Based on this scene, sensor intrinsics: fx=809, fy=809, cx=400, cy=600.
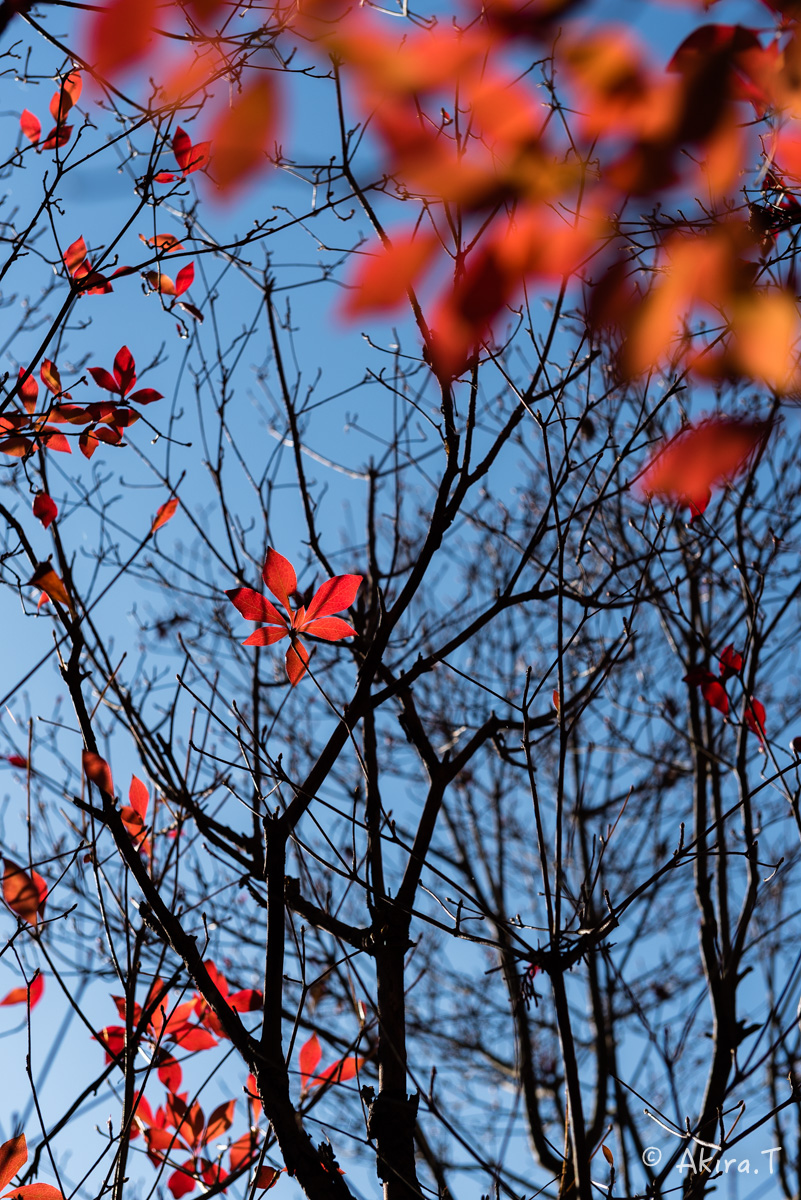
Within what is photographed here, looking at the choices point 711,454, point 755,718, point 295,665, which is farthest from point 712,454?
point 755,718

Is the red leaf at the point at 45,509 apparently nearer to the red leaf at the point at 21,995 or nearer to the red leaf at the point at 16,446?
the red leaf at the point at 16,446

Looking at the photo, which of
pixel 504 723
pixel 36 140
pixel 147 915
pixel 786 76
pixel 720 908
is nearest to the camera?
pixel 786 76

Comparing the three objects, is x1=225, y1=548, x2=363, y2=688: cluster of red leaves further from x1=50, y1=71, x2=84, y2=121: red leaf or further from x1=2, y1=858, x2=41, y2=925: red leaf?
x1=50, y1=71, x2=84, y2=121: red leaf

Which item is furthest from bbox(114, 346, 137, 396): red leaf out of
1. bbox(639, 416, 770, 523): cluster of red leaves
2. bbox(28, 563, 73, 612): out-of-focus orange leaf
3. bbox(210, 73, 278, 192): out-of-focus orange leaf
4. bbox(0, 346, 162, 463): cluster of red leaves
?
bbox(639, 416, 770, 523): cluster of red leaves

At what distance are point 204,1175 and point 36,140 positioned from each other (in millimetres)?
2450

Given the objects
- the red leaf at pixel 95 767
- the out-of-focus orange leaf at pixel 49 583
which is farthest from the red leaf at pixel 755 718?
the out-of-focus orange leaf at pixel 49 583

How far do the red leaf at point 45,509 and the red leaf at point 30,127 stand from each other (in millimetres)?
922

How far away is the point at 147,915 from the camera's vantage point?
1.34 meters

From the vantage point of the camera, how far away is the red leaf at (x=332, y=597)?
160 centimetres

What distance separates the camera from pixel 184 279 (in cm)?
219

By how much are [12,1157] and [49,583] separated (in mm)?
1024

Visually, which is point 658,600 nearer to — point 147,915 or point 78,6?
point 147,915

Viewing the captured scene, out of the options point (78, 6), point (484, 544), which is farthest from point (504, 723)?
point (484, 544)

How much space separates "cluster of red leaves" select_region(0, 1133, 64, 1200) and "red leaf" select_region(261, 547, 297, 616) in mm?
1075
